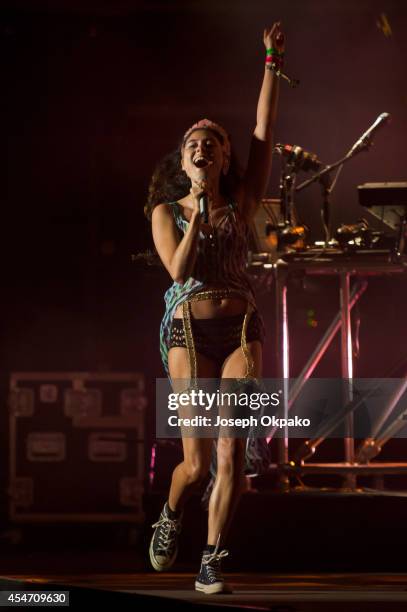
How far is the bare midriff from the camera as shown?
144 inches

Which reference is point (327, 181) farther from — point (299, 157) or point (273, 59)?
point (273, 59)

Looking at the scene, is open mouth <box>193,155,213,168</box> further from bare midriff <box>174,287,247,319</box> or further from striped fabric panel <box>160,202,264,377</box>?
bare midriff <box>174,287,247,319</box>

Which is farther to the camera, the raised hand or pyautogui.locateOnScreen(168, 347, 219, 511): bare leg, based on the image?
the raised hand

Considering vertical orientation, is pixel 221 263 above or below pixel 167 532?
above

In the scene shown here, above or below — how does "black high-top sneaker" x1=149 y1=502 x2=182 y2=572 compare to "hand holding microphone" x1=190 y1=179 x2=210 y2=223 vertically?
below

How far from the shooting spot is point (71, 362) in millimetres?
6477

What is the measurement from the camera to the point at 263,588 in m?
3.79

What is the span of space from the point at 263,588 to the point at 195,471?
22.2 inches

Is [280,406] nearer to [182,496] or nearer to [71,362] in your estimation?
[182,496]

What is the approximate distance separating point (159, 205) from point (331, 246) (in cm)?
141

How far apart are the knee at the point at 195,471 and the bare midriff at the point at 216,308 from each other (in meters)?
0.56

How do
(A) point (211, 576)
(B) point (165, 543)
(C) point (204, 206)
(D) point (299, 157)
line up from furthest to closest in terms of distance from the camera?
(D) point (299, 157) < (B) point (165, 543) < (A) point (211, 576) < (C) point (204, 206)

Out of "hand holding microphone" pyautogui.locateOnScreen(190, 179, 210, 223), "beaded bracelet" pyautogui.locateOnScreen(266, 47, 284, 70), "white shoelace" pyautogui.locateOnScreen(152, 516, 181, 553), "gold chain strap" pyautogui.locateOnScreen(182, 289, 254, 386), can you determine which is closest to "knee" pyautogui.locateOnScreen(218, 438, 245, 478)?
"gold chain strap" pyautogui.locateOnScreen(182, 289, 254, 386)

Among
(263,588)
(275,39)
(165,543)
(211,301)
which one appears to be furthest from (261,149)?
(263,588)
